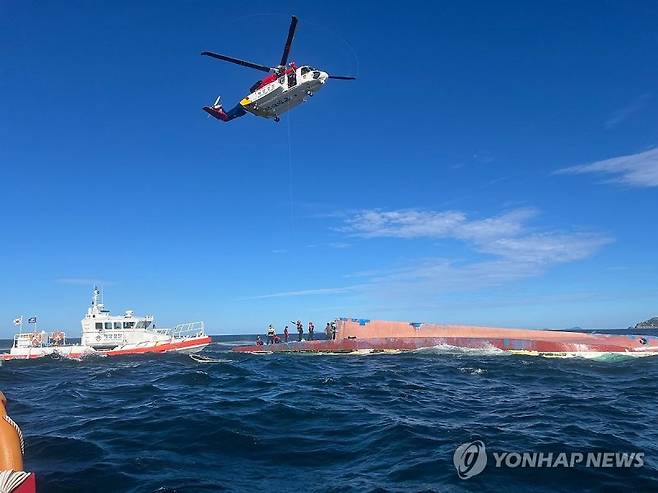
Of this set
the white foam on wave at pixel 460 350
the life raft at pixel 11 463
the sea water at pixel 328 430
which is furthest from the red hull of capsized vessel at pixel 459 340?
the life raft at pixel 11 463

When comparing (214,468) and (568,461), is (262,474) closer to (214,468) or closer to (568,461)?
(214,468)

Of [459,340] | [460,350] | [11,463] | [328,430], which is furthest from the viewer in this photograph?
[459,340]

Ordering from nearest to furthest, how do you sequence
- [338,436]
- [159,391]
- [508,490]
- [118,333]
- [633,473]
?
[508,490] < [633,473] < [338,436] < [159,391] < [118,333]

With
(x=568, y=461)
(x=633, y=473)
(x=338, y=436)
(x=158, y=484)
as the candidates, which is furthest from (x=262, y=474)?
(x=633, y=473)

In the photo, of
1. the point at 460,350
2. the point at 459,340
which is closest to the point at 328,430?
the point at 460,350

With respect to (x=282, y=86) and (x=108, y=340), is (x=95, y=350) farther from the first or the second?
(x=282, y=86)

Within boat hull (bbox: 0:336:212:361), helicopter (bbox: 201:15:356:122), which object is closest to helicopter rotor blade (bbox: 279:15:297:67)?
helicopter (bbox: 201:15:356:122)
